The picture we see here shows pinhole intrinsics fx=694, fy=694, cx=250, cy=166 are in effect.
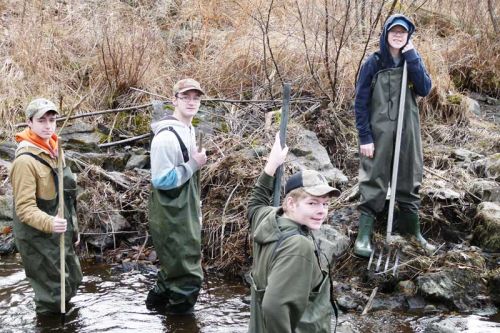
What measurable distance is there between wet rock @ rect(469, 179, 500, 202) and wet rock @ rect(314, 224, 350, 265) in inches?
61.3

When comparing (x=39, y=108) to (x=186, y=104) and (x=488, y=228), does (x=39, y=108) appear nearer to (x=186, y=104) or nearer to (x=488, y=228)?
(x=186, y=104)

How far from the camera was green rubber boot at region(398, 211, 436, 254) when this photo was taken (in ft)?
20.0

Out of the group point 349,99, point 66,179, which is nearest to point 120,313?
point 66,179

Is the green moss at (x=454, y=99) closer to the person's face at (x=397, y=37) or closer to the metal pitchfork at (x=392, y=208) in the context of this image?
the metal pitchfork at (x=392, y=208)

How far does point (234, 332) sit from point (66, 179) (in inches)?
68.4

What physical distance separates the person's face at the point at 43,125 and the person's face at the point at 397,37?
2.73 meters

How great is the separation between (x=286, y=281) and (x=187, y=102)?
2383 mm

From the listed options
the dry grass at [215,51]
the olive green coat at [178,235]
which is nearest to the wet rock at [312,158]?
the dry grass at [215,51]

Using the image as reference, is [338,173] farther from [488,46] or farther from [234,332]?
[488,46]

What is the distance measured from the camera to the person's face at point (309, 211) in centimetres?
317

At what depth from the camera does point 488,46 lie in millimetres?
10180

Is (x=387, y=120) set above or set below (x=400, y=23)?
below

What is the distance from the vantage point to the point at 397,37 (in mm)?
5641

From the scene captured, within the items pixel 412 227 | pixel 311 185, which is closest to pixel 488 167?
pixel 412 227
